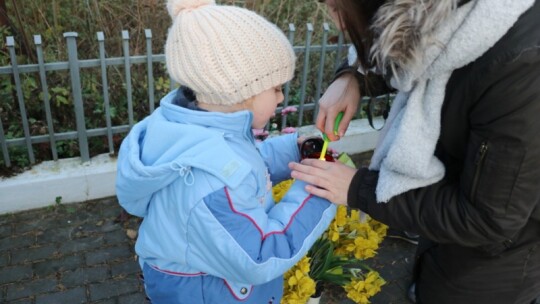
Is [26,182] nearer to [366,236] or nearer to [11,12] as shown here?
[11,12]

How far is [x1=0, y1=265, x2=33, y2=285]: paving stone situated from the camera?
9.31ft

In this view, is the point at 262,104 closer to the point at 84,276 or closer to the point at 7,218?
the point at 84,276

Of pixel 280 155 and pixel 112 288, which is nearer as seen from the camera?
pixel 280 155

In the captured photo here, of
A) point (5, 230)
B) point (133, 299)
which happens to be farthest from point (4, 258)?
point (133, 299)

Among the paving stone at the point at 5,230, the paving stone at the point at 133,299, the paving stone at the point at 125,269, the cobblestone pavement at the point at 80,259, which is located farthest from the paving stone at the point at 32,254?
the paving stone at the point at 133,299

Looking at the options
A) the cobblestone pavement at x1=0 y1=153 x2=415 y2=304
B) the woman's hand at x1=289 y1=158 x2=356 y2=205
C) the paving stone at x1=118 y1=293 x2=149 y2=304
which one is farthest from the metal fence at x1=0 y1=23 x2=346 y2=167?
the woman's hand at x1=289 y1=158 x2=356 y2=205

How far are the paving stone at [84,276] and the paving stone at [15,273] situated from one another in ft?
0.68

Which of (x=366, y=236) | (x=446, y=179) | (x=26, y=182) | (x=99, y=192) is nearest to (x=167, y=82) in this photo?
(x=99, y=192)

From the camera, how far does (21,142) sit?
11.3ft

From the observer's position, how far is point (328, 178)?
147cm

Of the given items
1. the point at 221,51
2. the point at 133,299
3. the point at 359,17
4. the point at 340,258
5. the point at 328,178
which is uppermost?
the point at 359,17

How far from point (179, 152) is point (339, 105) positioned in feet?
2.00

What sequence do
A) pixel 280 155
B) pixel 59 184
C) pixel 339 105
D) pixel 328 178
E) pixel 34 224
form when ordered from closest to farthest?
pixel 328 178
pixel 339 105
pixel 280 155
pixel 34 224
pixel 59 184

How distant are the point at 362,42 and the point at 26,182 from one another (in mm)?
2848
